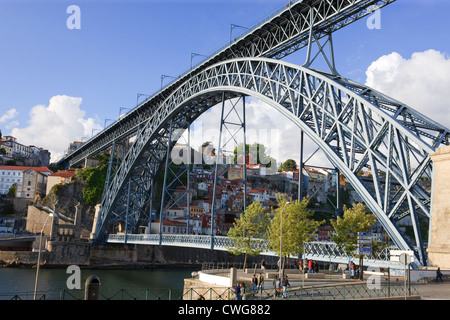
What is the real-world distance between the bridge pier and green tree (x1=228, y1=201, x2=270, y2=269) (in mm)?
15688

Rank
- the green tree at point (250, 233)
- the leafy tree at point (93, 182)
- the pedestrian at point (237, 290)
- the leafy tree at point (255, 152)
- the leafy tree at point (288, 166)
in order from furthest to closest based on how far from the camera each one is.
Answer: the leafy tree at point (288, 166) < the leafy tree at point (255, 152) < the leafy tree at point (93, 182) < the green tree at point (250, 233) < the pedestrian at point (237, 290)

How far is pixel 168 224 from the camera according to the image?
77.4 meters

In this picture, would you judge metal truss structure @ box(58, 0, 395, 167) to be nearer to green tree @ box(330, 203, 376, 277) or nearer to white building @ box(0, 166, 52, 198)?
green tree @ box(330, 203, 376, 277)

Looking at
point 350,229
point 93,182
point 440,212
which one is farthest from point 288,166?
point 440,212

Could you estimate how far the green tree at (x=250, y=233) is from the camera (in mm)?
37312

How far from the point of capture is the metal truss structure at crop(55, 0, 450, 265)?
2495 centimetres

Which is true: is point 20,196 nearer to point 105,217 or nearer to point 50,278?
point 105,217

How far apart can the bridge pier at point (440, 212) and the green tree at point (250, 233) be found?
15688 mm

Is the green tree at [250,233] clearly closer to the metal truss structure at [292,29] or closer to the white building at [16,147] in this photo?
the metal truss structure at [292,29]

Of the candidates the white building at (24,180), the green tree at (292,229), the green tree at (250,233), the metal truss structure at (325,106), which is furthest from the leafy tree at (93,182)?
the green tree at (292,229)

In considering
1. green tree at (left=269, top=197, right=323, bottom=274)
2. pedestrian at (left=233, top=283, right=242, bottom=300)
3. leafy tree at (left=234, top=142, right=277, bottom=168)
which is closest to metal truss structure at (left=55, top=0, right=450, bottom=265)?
green tree at (left=269, top=197, right=323, bottom=274)

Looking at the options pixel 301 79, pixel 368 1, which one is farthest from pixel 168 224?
pixel 368 1

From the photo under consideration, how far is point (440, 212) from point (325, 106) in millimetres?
10221
